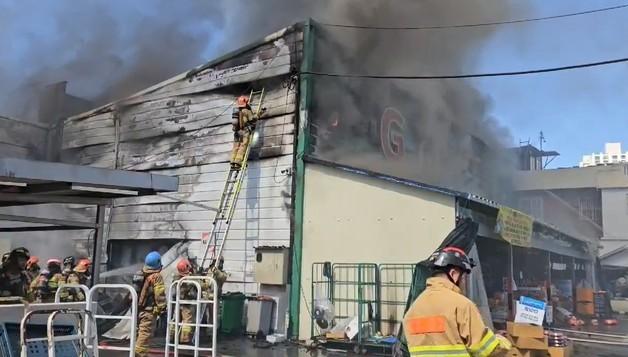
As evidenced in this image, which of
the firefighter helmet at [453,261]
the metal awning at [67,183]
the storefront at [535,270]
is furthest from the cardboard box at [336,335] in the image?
the firefighter helmet at [453,261]

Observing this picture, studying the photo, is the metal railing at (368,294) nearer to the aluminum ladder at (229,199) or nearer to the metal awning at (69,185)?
the aluminum ladder at (229,199)

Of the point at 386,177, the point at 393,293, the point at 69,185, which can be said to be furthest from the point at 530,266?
the point at 69,185

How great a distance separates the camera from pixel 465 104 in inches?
668

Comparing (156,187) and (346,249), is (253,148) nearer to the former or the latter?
(346,249)

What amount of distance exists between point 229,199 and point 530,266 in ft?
26.8

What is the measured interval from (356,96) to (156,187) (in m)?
7.16

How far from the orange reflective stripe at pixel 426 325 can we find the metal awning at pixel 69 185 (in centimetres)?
299

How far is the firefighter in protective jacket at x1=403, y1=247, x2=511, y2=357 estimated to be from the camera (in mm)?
Result: 2383

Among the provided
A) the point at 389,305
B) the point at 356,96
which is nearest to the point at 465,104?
the point at 356,96

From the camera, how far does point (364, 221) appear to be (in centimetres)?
923

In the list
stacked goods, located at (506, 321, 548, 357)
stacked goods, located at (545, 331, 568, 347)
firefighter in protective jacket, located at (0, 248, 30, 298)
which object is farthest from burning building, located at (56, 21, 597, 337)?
firefighter in protective jacket, located at (0, 248, 30, 298)

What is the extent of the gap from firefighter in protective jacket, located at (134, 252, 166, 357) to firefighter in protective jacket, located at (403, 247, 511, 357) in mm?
4031

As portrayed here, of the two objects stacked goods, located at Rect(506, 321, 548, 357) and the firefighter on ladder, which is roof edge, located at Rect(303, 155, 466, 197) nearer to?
the firefighter on ladder

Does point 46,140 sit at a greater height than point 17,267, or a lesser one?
greater
